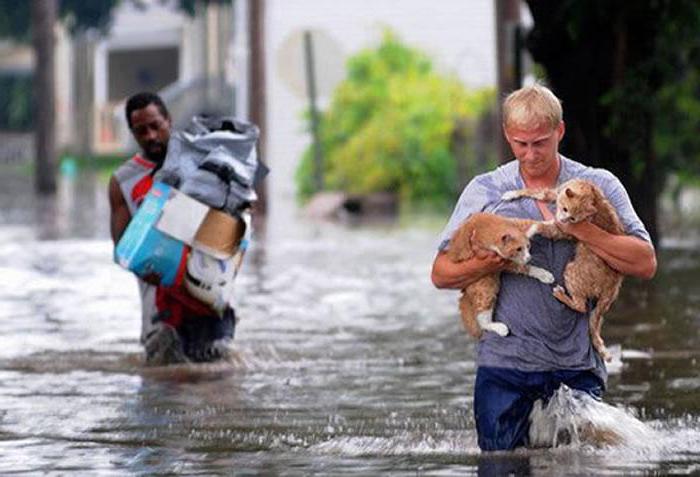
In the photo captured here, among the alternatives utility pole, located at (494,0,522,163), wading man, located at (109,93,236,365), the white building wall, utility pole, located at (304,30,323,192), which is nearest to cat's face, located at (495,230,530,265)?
wading man, located at (109,93,236,365)

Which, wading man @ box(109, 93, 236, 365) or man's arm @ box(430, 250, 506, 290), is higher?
man's arm @ box(430, 250, 506, 290)

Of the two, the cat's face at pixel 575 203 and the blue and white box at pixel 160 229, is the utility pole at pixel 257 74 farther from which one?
the cat's face at pixel 575 203

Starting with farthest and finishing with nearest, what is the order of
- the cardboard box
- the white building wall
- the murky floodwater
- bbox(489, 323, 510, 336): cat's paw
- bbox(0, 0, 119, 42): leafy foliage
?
bbox(0, 0, 119, 42): leafy foliage < the white building wall < the cardboard box < the murky floodwater < bbox(489, 323, 510, 336): cat's paw

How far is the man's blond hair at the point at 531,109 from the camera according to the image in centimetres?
841

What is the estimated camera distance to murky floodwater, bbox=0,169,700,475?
9195mm

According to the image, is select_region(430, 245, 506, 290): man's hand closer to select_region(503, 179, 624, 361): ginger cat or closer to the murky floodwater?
select_region(503, 179, 624, 361): ginger cat

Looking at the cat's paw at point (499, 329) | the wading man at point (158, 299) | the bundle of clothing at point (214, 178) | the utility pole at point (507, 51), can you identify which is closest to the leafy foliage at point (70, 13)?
the utility pole at point (507, 51)

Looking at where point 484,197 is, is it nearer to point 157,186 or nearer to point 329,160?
point 157,186

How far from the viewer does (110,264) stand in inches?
880

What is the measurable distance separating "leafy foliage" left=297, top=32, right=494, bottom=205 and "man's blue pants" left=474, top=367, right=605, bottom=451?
1094 inches

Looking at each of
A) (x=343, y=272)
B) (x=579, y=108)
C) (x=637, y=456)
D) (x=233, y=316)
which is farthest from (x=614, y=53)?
(x=637, y=456)

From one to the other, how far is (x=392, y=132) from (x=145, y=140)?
79.7ft

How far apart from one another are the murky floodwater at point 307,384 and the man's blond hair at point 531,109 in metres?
1.11

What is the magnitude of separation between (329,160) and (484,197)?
1191 inches
